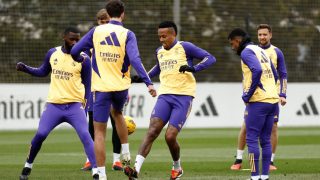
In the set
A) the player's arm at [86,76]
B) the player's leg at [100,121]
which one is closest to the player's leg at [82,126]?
the player's arm at [86,76]

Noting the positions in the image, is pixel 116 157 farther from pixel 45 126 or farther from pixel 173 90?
pixel 45 126

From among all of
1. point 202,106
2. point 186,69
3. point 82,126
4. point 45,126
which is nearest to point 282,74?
point 186,69

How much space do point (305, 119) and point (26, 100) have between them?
9232mm

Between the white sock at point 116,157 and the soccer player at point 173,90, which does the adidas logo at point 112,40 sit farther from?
the white sock at point 116,157

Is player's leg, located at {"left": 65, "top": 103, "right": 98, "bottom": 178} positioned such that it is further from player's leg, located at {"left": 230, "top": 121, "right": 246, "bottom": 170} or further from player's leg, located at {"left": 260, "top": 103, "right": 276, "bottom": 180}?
player's leg, located at {"left": 230, "top": 121, "right": 246, "bottom": 170}

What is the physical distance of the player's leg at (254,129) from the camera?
13.1 metres

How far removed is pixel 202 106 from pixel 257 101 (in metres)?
17.9

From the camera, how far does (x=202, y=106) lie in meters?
31.0

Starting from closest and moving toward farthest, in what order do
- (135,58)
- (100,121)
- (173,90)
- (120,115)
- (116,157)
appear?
(135,58) < (100,121) < (120,115) < (173,90) < (116,157)

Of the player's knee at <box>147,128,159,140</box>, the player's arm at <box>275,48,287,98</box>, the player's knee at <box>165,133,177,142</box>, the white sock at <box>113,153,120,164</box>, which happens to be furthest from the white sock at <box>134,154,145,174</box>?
the player's arm at <box>275,48,287,98</box>

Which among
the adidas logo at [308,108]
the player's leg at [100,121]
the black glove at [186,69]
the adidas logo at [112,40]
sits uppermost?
the adidas logo at [112,40]

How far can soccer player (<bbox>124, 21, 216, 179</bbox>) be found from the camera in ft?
45.0

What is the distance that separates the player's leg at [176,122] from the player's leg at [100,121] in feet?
4.28

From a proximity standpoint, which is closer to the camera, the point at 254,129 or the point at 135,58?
the point at 135,58
